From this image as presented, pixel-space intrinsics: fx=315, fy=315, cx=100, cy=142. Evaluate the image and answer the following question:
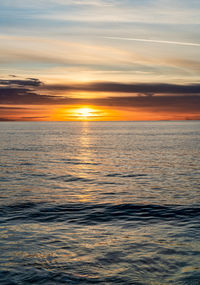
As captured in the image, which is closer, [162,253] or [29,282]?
[29,282]

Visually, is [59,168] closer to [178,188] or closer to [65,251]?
[178,188]

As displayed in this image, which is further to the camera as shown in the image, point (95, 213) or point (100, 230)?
point (95, 213)

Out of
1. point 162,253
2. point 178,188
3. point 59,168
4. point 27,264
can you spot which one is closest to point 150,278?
point 162,253

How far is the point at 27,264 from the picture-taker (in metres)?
13.0

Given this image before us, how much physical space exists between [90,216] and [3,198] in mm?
8470

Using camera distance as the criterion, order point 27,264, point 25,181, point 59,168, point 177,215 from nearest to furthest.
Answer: point 27,264 < point 177,215 < point 25,181 < point 59,168

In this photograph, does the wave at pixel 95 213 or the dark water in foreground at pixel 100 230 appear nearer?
the dark water in foreground at pixel 100 230

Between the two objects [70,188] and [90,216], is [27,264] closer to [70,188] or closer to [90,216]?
[90,216]

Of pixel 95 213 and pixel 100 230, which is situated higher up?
pixel 100 230

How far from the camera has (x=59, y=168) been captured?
42750 mm

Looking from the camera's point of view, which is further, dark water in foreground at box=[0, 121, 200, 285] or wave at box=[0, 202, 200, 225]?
wave at box=[0, 202, 200, 225]

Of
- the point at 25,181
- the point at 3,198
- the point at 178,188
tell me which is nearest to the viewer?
the point at 3,198

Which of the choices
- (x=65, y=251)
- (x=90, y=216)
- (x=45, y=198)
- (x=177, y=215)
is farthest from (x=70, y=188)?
(x=65, y=251)

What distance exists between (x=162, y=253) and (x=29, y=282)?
5.96m
